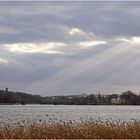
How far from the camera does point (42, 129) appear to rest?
15.1m

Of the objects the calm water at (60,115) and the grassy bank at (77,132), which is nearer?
the grassy bank at (77,132)

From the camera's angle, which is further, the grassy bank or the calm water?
the calm water

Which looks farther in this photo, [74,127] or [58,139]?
[74,127]

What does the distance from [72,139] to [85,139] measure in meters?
0.62

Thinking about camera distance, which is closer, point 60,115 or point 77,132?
point 77,132

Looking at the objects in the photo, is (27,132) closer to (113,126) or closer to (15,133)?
(15,133)

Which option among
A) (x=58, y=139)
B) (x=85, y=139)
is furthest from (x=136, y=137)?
(x=58, y=139)

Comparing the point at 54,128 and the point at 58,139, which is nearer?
the point at 58,139

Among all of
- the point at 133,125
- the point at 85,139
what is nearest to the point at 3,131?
the point at 85,139

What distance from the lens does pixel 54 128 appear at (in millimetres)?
15156

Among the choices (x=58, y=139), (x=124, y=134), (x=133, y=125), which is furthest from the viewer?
(x=133, y=125)

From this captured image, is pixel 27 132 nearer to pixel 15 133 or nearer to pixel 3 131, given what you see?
pixel 15 133

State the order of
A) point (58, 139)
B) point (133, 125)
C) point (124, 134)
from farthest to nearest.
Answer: point (133, 125) < point (124, 134) < point (58, 139)

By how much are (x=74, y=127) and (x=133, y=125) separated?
2178 millimetres
